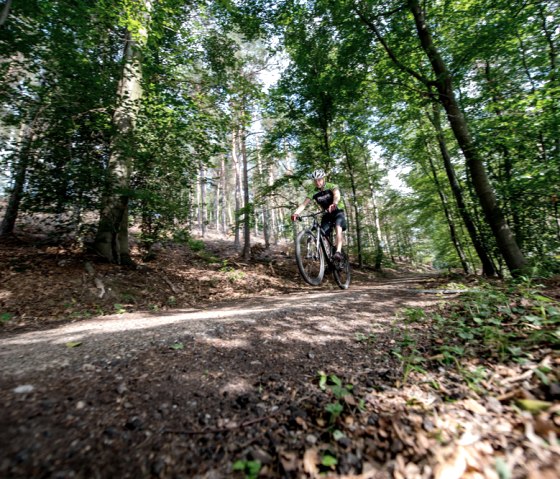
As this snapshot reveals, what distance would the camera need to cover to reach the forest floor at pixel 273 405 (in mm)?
1084

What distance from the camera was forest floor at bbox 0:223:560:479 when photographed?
1.08 metres

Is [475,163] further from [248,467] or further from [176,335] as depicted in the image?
[248,467]

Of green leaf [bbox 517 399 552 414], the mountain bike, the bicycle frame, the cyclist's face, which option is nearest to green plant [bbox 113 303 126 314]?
the mountain bike

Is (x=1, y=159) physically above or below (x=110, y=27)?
below

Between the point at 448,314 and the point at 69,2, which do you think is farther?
the point at 69,2

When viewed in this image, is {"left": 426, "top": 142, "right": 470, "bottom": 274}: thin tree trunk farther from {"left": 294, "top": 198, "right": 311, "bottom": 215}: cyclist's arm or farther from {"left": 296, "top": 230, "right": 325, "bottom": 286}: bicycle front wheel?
{"left": 294, "top": 198, "right": 311, "bottom": 215}: cyclist's arm

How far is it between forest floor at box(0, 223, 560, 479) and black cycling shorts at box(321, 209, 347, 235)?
3.53 meters

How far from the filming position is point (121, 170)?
709cm

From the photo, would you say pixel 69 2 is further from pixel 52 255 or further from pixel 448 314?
pixel 448 314

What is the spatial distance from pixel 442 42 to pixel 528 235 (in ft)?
22.9

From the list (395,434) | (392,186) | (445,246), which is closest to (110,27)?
(395,434)

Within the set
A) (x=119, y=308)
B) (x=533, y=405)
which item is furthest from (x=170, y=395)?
(x=119, y=308)

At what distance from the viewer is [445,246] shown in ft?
58.5

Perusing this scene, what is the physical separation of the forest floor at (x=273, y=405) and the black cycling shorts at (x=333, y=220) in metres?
3.53
